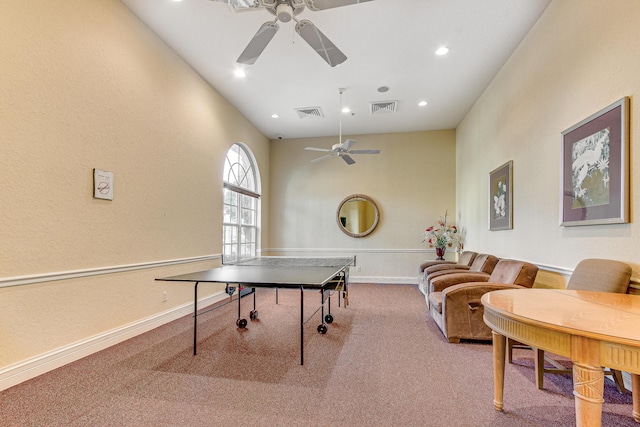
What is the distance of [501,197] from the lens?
3.93m

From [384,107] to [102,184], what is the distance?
437 centimetres

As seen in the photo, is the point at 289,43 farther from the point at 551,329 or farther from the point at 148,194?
the point at 551,329

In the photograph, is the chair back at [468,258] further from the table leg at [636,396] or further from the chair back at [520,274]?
the table leg at [636,396]

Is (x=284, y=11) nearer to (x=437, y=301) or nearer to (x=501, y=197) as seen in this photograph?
(x=437, y=301)

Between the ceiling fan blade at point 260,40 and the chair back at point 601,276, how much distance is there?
2922mm

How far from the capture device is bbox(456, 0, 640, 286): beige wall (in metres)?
2.02

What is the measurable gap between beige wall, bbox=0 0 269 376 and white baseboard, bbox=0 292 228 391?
53 mm

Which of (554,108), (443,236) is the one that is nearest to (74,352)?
(554,108)

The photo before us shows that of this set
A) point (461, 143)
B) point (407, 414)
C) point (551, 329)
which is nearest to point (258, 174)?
point (461, 143)

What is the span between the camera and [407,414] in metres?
1.80

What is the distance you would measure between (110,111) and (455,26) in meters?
3.70

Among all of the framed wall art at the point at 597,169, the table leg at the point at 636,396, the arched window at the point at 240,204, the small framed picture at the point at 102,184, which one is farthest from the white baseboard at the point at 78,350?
the framed wall art at the point at 597,169

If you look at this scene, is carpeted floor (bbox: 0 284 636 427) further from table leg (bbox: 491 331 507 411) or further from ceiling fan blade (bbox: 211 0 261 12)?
ceiling fan blade (bbox: 211 0 261 12)

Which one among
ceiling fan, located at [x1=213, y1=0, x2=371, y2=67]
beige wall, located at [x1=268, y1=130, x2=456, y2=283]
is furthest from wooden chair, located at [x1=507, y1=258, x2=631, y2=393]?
beige wall, located at [x1=268, y1=130, x2=456, y2=283]
